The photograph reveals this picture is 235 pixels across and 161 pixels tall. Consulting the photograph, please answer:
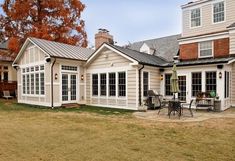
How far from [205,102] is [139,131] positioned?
21.5ft

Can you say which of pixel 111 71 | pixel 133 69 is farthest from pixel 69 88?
pixel 133 69

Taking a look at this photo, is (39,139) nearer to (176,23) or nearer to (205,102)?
(205,102)

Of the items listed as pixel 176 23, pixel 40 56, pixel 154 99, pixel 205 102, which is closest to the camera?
pixel 205 102

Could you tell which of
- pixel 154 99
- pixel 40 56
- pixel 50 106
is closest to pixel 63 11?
pixel 40 56

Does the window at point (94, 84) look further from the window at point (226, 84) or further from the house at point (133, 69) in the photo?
the window at point (226, 84)

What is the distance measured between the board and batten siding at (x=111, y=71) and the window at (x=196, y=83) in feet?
12.0

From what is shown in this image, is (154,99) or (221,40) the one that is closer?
(154,99)

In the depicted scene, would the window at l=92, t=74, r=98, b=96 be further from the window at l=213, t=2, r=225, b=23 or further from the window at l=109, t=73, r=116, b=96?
the window at l=213, t=2, r=225, b=23

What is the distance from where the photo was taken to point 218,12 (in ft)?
46.6

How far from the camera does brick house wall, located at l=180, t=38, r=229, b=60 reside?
44.7ft

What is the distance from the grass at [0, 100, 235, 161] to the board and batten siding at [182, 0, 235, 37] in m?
8.47

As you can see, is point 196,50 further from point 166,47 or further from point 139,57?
point 139,57

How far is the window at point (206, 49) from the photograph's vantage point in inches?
567

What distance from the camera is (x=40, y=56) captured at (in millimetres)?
14773
